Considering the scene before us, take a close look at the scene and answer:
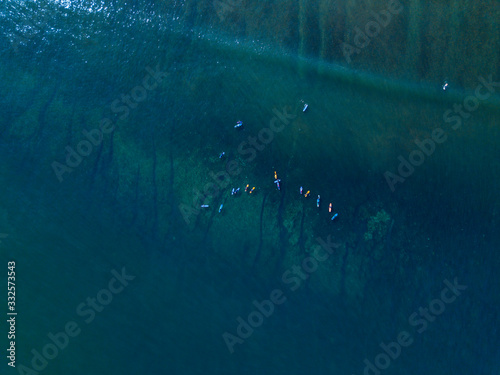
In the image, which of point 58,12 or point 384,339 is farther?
point 58,12

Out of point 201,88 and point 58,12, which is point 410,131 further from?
point 58,12

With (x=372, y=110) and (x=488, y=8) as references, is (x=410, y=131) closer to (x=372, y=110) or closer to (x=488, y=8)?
(x=372, y=110)

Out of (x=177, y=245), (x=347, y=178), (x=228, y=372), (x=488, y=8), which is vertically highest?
(x=488, y=8)

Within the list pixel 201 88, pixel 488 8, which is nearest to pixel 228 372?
pixel 201 88

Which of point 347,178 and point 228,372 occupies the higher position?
point 347,178

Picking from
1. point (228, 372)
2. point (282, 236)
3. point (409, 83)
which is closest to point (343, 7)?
point (409, 83)

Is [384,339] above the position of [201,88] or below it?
below
